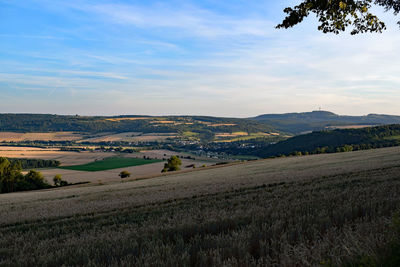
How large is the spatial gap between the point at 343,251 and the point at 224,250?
155 cm

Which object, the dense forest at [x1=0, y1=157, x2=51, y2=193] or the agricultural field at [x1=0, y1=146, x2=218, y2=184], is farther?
the agricultural field at [x1=0, y1=146, x2=218, y2=184]

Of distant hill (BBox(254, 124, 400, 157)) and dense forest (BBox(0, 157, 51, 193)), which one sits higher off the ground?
distant hill (BBox(254, 124, 400, 157))

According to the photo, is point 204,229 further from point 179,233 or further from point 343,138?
point 343,138

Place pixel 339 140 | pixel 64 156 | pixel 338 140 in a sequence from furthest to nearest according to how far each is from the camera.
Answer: pixel 64 156 → pixel 338 140 → pixel 339 140

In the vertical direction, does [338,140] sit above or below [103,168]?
above

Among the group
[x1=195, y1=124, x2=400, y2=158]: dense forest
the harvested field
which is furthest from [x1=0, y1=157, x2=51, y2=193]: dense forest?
[x1=195, y1=124, x2=400, y2=158]: dense forest

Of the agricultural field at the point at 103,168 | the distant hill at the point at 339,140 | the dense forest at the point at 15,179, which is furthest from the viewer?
the distant hill at the point at 339,140

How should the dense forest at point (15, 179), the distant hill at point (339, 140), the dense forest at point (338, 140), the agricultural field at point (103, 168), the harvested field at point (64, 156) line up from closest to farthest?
1. the dense forest at point (15, 179)
2. the agricultural field at point (103, 168)
3. the dense forest at point (338, 140)
4. the distant hill at point (339, 140)
5. the harvested field at point (64, 156)

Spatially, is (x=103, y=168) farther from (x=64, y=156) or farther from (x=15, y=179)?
(x=64, y=156)

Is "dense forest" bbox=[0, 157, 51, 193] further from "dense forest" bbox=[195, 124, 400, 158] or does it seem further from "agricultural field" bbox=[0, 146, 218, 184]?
"dense forest" bbox=[195, 124, 400, 158]

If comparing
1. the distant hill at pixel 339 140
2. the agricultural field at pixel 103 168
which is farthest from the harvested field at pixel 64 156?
the distant hill at pixel 339 140

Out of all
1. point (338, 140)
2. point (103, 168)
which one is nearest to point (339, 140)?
point (338, 140)

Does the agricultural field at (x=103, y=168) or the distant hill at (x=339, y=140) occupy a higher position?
the distant hill at (x=339, y=140)

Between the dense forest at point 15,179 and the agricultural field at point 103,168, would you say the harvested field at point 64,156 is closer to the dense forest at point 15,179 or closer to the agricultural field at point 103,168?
the agricultural field at point 103,168
